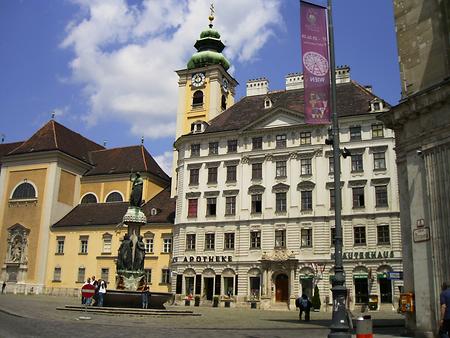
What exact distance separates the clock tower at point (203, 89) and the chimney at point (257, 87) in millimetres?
6951

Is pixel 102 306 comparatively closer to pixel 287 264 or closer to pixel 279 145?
pixel 287 264

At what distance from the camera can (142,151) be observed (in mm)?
65062

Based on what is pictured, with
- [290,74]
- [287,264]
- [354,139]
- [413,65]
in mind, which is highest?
[290,74]

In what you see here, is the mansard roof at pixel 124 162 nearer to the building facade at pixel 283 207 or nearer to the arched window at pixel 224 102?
the arched window at pixel 224 102

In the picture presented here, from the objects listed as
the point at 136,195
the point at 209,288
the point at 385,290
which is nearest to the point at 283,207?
the point at 209,288

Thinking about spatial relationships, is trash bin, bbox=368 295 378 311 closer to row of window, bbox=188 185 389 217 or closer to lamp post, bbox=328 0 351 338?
row of window, bbox=188 185 389 217

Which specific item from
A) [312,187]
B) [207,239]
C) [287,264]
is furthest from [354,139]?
[207,239]

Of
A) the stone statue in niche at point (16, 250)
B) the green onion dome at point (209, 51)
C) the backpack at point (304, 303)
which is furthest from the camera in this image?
the green onion dome at point (209, 51)

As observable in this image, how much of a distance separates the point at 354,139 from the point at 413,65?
90.7 ft

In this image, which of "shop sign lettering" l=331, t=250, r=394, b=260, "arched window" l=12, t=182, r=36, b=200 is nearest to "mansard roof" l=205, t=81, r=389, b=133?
"shop sign lettering" l=331, t=250, r=394, b=260

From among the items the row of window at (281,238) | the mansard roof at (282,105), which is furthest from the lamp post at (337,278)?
the mansard roof at (282,105)

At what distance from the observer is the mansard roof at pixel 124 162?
6275cm

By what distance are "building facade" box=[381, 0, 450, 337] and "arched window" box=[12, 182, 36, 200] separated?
167 feet

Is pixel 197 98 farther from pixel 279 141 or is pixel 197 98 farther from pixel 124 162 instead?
pixel 279 141
